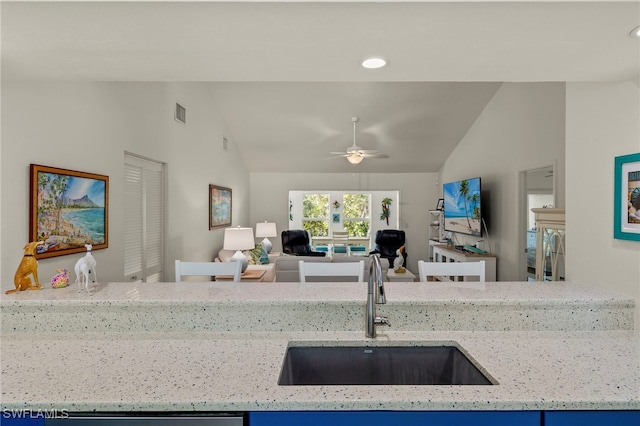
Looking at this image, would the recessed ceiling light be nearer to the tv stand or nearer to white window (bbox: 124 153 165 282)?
white window (bbox: 124 153 165 282)

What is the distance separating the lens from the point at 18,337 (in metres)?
1.51

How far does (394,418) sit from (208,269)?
1519 mm

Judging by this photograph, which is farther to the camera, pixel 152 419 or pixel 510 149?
pixel 510 149

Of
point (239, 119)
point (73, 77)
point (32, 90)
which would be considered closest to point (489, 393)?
point (73, 77)

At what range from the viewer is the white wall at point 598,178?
1.83 metres

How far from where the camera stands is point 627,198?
1.82 m

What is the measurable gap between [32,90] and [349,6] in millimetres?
2167

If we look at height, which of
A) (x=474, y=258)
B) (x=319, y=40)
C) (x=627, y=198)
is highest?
(x=319, y=40)

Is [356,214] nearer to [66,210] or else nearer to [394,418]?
[66,210]

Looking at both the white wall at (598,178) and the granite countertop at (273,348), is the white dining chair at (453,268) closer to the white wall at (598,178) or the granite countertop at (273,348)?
the granite countertop at (273,348)

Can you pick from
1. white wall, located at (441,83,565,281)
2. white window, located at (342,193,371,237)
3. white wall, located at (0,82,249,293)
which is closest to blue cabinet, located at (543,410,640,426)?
white wall, located at (0,82,249,293)

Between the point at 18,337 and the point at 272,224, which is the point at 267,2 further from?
the point at 272,224

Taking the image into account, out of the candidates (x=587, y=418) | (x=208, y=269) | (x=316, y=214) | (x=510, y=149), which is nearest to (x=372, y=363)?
(x=587, y=418)

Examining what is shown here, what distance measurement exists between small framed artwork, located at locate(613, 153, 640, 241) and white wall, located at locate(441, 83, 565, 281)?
2.46 meters
